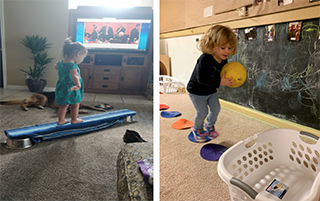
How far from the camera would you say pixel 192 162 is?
875 millimetres

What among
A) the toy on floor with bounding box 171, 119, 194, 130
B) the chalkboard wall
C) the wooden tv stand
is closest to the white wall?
the chalkboard wall

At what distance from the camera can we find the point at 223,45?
0.95 m

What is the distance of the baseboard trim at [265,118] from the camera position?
3.62ft

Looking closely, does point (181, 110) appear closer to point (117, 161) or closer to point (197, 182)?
point (197, 182)

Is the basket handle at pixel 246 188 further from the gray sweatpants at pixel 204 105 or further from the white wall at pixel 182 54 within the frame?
the white wall at pixel 182 54

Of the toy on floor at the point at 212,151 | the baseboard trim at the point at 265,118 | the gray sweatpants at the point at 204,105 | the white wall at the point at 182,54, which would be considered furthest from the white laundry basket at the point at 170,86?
the toy on floor at the point at 212,151

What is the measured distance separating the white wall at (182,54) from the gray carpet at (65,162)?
135cm

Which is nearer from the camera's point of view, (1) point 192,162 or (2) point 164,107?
(1) point 192,162

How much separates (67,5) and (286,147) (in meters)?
0.84

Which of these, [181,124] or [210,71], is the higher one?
[210,71]

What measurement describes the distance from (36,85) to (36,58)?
6 centimetres

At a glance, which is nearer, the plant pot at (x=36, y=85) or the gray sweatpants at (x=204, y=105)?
the plant pot at (x=36, y=85)

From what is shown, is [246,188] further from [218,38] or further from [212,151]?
[218,38]

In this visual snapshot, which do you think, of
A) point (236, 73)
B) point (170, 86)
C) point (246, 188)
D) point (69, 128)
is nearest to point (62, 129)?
point (69, 128)
